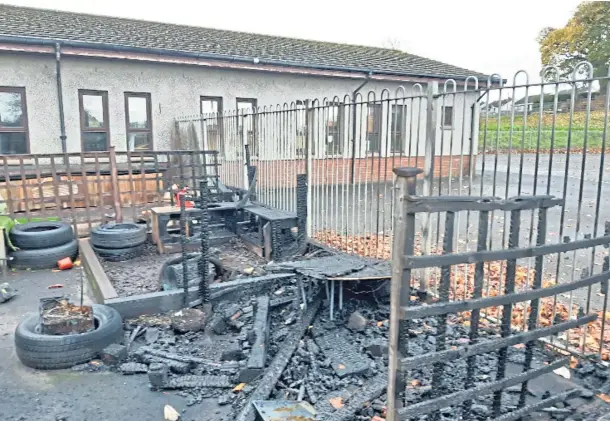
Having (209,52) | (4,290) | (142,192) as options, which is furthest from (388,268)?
(209,52)

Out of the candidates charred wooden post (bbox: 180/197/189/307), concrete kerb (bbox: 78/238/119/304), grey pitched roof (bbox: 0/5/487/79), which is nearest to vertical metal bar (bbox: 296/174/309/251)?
charred wooden post (bbox: 180/197/189/307)

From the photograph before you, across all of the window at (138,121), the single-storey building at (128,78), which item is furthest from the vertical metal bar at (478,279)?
the window at (138,121)

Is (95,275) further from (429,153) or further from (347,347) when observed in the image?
(429,153)

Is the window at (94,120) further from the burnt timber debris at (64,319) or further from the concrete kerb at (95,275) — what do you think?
the burnt timber debris at (64,319)

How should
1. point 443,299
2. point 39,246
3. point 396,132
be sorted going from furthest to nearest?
point 39,246 < point 396,132 < point 443,299

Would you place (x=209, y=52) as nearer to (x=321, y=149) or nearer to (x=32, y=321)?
(x=321, y=149)

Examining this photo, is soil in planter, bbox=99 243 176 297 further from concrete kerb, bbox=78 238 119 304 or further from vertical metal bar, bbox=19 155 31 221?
vertical metal bar, bbox=19 155 31 221

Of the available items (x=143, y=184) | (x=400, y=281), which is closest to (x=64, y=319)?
(x=400, y=281)

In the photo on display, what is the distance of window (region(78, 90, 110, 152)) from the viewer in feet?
39.8

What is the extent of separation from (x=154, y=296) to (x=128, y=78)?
9270mm

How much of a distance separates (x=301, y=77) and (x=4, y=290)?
11.5 meters

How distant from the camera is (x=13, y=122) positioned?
11414mm

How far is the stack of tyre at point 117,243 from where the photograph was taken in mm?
6945

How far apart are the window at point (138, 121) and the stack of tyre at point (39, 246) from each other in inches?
229
